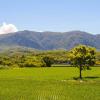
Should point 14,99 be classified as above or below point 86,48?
below

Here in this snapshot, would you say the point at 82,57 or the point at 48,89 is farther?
the point at 82,57

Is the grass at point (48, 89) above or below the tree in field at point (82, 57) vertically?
below

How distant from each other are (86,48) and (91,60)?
14.0 feet

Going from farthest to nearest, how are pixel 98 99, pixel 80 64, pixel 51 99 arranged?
pixel 80 64, pixel 98 99, pixel 51 99

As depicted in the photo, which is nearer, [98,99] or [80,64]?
[98,99]

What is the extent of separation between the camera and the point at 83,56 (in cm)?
10419

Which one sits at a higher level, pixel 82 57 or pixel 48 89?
pixel 82 57

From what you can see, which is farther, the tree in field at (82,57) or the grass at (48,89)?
the tree in field at (82,57)

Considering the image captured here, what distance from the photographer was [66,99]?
1350 inches

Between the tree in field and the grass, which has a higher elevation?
the tree in field

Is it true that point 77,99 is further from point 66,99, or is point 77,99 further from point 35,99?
point 35,99

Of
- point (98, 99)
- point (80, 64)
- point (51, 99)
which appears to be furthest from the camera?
point (80, 64)

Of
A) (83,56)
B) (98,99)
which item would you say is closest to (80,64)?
(83,56)

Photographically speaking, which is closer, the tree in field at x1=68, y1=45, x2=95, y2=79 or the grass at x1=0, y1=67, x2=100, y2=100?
the grass at x1=0, y1=67, x2=100, y2=100
